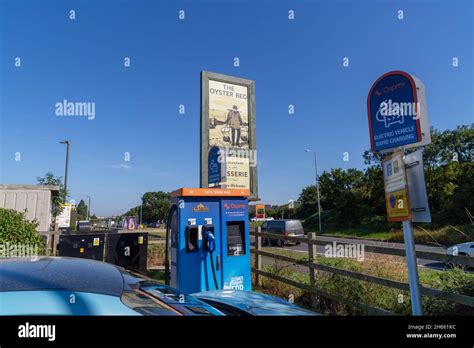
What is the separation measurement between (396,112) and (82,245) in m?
8.36

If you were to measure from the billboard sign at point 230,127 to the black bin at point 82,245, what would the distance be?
334cm

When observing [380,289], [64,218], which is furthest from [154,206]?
[380,289]

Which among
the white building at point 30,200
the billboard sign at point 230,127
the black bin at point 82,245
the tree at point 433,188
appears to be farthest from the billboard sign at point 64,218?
the tree at point 433,188

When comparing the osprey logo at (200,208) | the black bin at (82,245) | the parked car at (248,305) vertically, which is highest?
the osprey logo at (200,208)

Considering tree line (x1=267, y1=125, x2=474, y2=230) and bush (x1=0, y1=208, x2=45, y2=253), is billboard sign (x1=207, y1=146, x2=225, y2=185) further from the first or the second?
tree line (x1=267, y1=125, x2=474, y2=230)

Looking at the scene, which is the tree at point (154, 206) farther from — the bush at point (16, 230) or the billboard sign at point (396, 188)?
the billboard sign at point (396, 188)

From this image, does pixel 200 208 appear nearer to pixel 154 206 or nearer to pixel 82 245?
pixel 82 245

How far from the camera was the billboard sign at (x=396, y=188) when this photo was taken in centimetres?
310

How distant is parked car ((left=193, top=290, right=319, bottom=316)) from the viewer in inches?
104

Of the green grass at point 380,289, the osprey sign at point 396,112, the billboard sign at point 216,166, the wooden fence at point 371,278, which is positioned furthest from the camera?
the billboard sign at point 216,166

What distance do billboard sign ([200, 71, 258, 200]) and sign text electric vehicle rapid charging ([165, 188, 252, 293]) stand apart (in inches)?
87.0
